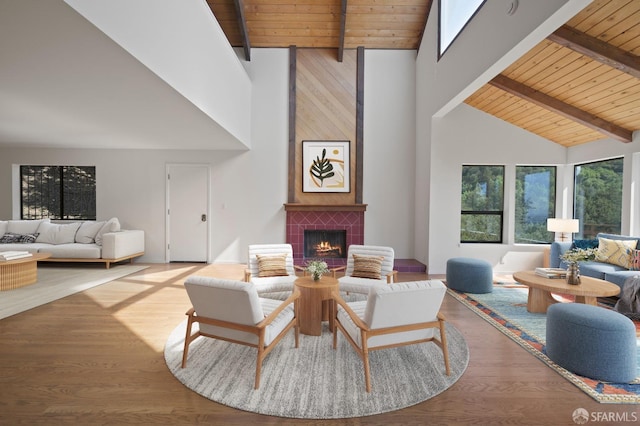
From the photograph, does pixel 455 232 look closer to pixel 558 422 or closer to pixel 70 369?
pixel 558 422

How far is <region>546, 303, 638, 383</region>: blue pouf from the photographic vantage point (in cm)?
239

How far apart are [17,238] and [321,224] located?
6056 mm

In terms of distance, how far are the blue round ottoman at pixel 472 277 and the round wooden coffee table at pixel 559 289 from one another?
0.69 meters

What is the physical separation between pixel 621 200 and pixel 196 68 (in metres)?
6.75

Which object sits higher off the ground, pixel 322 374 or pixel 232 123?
pixel 232 123

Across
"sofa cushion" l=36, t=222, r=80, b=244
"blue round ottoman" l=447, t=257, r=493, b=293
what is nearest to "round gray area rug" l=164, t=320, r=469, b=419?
"blue round ottoman" l=447, t=257, r=493, b=293

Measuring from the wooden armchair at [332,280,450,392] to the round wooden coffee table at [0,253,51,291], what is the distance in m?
5.20

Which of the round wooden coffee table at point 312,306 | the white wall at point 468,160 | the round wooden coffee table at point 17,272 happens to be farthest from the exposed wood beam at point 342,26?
the round wooden coffee table at point 17,272

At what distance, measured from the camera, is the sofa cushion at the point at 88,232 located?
647 centimetres

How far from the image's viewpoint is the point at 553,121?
18.3 ft

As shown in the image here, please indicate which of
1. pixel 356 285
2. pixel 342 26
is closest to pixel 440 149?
pixel 342 26

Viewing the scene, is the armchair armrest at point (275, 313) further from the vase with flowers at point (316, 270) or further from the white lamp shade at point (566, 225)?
the white lamp shade at point (566, 225)

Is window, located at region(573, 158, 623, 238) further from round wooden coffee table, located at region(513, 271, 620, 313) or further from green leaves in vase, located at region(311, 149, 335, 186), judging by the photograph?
green leaves in vase, located at region(311, 149, 335, 186)

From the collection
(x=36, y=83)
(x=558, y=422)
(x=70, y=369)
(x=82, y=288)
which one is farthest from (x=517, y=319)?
(x=82, y=288)
